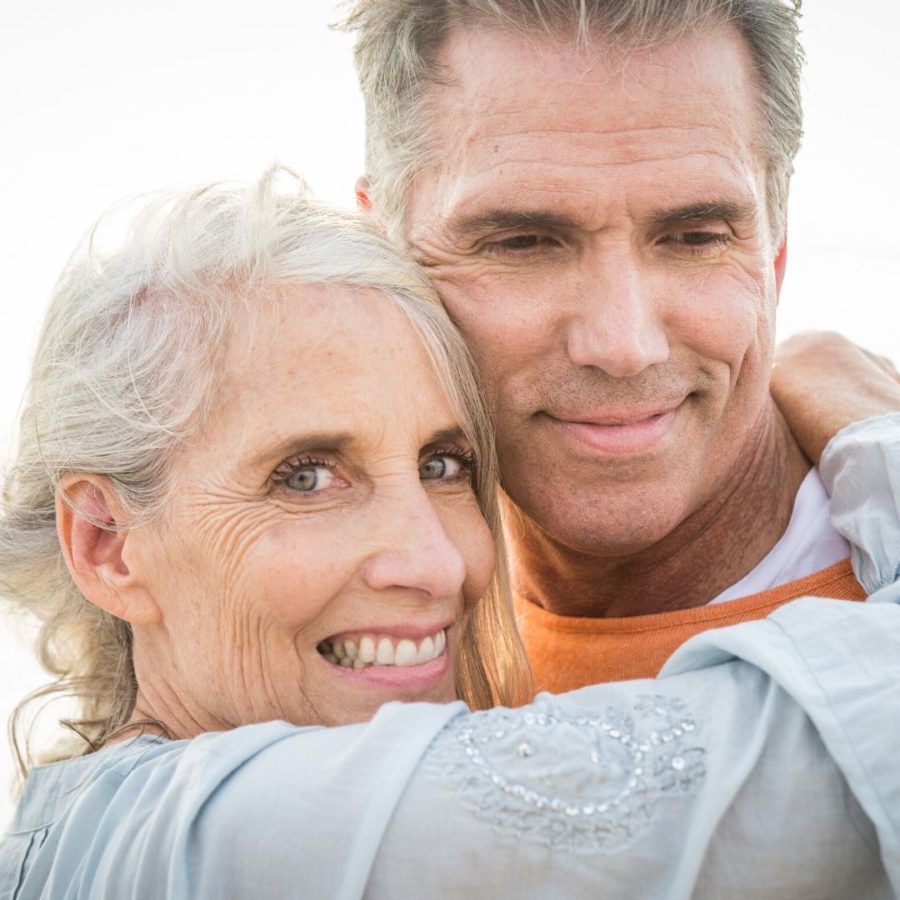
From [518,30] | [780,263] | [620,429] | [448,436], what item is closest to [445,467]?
[448,436]

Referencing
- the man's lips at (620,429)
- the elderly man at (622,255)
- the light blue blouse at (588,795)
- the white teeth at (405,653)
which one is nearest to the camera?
the light blue blouse at (588,795)

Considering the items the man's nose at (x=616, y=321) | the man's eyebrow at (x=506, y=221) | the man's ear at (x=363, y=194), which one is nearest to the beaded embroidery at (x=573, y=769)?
the man's nose at (x=616, y=321)

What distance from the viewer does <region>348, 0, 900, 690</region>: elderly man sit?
2.34m

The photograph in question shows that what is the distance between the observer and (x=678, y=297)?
242 cm

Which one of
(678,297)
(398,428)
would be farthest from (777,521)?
(398,428)

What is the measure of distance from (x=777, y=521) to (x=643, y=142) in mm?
957

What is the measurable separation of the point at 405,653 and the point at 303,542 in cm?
29

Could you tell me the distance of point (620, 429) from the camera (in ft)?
8.05

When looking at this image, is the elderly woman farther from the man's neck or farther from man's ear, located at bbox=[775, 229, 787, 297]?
man's ear, located at bbox=[775, 229, 787, 297]

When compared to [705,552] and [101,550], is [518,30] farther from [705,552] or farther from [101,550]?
[101,550]

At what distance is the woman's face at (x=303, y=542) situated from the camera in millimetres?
1944

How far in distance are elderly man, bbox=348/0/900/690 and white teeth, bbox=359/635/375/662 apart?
0.68 metres

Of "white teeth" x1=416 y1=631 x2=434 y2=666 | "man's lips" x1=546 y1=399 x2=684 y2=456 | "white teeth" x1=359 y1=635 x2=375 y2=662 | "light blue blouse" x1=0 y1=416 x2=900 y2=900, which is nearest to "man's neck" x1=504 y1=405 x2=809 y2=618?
"man's lips" x1=546 y1=399 x2=684 y2=456

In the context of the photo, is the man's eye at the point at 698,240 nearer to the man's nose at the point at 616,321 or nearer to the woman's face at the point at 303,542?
the man's nose at the point at 616,321
